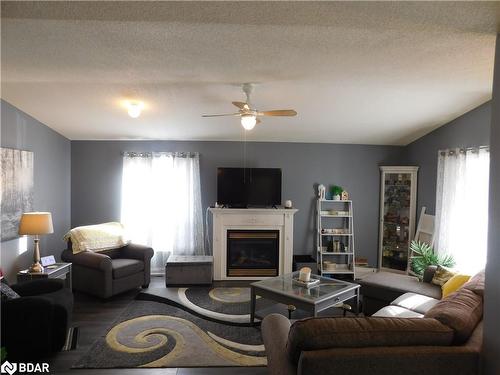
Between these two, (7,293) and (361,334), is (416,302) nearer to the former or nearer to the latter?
(361,334)

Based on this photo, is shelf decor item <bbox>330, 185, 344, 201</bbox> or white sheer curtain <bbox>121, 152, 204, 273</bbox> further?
shelf decor item <bbox>330, 185, 344, 201</bbox>

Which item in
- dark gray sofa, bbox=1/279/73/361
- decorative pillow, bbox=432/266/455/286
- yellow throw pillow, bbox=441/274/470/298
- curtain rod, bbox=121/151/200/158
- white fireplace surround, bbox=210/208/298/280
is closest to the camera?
dark gray sofa, bbox=1/279/73/361

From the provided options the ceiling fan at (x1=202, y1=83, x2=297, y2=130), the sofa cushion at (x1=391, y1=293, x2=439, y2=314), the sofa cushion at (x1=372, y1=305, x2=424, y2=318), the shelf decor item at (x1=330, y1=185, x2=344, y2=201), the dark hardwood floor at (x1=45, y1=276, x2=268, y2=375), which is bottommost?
the dark hardwood floor at (x1=45, y1=276, x2=268, y2=375)

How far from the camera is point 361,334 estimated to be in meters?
1.76

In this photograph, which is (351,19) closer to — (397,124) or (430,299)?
(430,299)

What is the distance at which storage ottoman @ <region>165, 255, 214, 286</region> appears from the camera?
4.94m

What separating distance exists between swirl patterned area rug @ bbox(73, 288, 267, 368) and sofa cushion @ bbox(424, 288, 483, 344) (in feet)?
5.40

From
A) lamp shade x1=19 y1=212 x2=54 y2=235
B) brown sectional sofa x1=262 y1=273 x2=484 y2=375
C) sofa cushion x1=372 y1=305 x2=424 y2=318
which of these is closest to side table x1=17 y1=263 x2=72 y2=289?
lamp shade x1=19 y1=212 x2=54 y2=235

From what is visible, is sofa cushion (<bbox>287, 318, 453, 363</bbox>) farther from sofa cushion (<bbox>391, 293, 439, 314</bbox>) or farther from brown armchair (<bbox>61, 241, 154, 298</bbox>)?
brown armchair (<bbox>61, 241, 154, 298</bbox>)

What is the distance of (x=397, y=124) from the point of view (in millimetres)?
4918

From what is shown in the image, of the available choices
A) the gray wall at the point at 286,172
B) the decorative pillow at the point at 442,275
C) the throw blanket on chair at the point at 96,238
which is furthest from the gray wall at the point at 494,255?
the throw blanket on chair at the point at 96,238

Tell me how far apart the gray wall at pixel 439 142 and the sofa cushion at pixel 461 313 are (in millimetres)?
2479

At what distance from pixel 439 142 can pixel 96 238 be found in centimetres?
547

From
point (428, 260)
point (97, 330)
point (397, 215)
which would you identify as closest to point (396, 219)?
point (397, 215)
